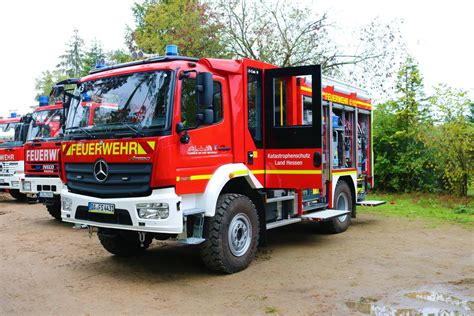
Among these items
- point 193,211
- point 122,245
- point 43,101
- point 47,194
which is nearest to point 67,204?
point 122,245

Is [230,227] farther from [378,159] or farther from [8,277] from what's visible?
[378,159]

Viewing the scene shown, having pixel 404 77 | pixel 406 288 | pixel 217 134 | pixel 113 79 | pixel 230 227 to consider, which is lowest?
pixel 406 288

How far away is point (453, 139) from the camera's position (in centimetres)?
1308

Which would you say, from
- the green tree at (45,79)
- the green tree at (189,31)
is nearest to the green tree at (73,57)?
the green tree at (45,79)

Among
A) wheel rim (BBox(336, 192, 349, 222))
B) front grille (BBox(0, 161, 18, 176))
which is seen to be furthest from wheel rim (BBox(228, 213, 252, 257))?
front grille (BBox(0, 161, 18, 176))

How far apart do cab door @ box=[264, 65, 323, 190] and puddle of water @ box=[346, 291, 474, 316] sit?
2380 mm

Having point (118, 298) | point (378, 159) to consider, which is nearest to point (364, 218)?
point (378, 159)

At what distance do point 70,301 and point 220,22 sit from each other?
47.9 ft

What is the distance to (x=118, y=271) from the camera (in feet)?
21.4

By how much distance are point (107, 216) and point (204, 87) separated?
208cm

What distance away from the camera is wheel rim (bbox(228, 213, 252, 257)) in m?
Answer: 6.26

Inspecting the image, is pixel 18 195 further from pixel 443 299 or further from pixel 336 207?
pixel 443 299

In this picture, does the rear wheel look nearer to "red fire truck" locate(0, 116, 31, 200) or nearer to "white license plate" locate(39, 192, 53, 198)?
"white license plate" locate(39, 192, 53, 198)

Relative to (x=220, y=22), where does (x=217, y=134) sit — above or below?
below
